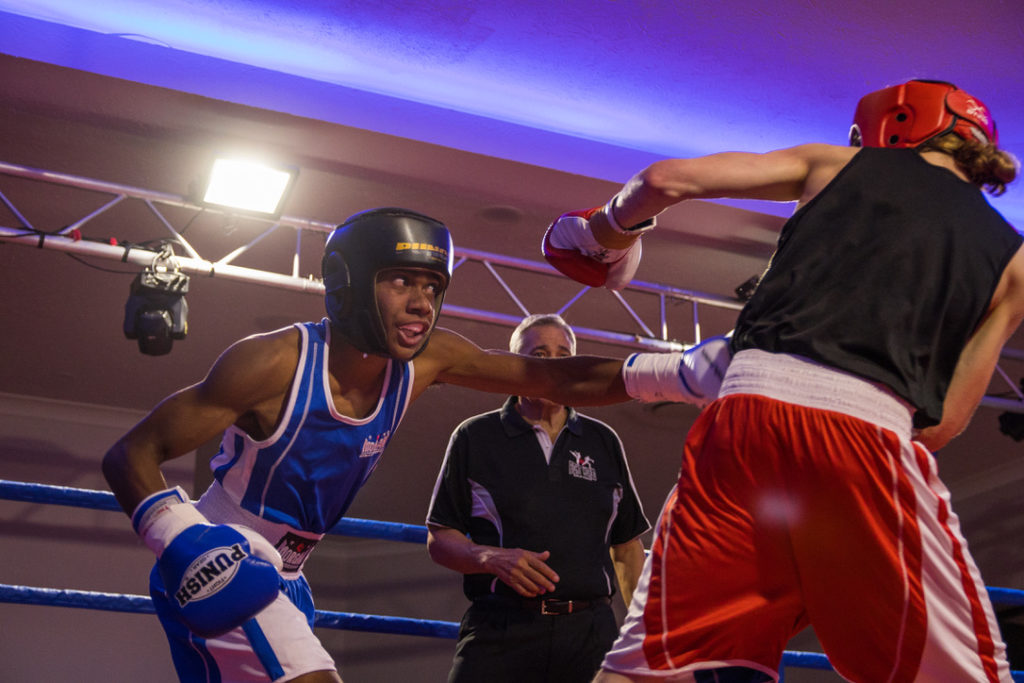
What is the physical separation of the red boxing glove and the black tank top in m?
0.43

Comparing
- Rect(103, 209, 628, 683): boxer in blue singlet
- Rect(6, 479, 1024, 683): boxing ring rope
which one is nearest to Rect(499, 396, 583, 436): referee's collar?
Rect(6, 479, 1024, 683): boxing ring rope

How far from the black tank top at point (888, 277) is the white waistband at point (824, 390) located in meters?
0.02

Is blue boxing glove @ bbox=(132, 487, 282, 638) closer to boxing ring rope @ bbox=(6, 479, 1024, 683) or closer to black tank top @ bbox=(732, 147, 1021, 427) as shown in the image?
boxing ring rope @ bbox=(6, 479, 1024, 683)

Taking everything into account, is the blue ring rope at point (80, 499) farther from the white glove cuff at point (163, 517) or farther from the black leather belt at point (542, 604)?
the white glove cuff at point (163, 517)

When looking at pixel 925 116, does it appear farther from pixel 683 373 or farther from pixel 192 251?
pixel 192 251

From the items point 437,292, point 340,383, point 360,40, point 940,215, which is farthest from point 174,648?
point 360,40

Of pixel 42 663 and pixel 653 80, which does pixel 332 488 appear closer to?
pixel 653 80

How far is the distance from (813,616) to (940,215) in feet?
2.22

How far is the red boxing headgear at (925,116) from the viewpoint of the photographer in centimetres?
161

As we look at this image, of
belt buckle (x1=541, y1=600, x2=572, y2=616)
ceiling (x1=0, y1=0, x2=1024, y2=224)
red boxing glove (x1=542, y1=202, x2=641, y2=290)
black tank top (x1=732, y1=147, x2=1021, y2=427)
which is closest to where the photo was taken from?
black tank top (x1=732, y1=147, x2=1021, y2=427)

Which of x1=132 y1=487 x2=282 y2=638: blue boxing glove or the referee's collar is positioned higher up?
the referee's collar

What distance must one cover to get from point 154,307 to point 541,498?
2843mm

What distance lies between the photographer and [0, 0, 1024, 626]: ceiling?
4.03 m

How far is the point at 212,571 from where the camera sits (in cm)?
158
